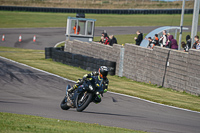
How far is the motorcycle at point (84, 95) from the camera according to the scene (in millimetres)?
9470

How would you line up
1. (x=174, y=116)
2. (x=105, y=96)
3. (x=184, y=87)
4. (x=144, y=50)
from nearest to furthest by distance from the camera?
(x=174, y=116)
(x=105, y=96)
(x=184, y=87)
(x=144, y=50)

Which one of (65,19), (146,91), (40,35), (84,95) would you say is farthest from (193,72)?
(65,19)

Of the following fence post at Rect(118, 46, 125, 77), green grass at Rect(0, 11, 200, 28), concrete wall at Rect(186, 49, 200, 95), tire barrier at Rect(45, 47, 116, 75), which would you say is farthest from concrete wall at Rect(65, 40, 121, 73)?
green grass at Rect(0, 11, 200, 28)

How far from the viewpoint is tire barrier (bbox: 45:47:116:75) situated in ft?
64.7

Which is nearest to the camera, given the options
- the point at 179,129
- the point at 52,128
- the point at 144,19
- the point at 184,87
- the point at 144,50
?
the point at 52,128

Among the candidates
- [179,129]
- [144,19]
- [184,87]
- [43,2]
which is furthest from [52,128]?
[43,2]

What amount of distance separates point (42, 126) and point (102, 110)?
3561 millimetres

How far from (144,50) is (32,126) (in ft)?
37.3

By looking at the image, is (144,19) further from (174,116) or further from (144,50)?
(174,116)

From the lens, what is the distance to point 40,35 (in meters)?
40.6

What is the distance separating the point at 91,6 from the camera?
2594 inches

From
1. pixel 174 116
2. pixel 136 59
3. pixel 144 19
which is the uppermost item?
pixel 144 19

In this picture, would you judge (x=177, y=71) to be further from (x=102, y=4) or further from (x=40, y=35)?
(x=102, y=4)

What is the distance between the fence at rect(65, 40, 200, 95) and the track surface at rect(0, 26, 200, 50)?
47.3 feet
